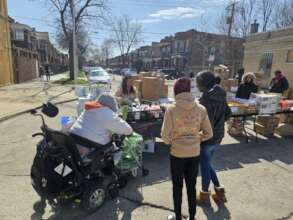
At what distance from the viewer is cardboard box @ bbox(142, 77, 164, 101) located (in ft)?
23.1

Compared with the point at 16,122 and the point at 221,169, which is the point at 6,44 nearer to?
the point at 16,122

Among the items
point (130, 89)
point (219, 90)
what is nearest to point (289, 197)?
point (219, 90)

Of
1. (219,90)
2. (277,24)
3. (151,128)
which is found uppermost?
(277,24)

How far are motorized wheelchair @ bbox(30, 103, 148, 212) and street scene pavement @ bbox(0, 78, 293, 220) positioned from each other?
8.5 inches

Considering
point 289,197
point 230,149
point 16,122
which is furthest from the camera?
point 16,122

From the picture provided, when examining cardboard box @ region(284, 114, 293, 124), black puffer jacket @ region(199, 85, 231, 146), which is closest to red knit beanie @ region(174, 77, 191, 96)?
black puffer jacket @ region(199, 85, 231, 146)

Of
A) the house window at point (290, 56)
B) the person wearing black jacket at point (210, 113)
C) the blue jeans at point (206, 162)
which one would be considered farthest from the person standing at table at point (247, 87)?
the house window at point (290, 56)

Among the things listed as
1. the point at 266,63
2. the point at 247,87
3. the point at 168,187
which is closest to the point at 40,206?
the point at 168,187

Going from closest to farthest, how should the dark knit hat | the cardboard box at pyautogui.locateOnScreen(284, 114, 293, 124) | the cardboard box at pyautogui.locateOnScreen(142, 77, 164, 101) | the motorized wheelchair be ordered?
the motorized wheelchair, the dark knit hat, the cardboard box at pyautogui.locateOnScreen(284, 114, 293, 124), the cardboard box at pyautogui.locateOnScreen(142, 77, 164, 101)

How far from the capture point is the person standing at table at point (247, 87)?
20.5ft

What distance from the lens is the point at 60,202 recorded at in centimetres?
298

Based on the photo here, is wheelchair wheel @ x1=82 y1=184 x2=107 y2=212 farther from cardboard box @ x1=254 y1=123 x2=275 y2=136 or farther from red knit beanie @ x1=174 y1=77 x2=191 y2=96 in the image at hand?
cardboard box @ x1=254 y1=123 x2=275 y2=136

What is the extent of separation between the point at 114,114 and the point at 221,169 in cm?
243

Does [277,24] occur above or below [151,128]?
above
